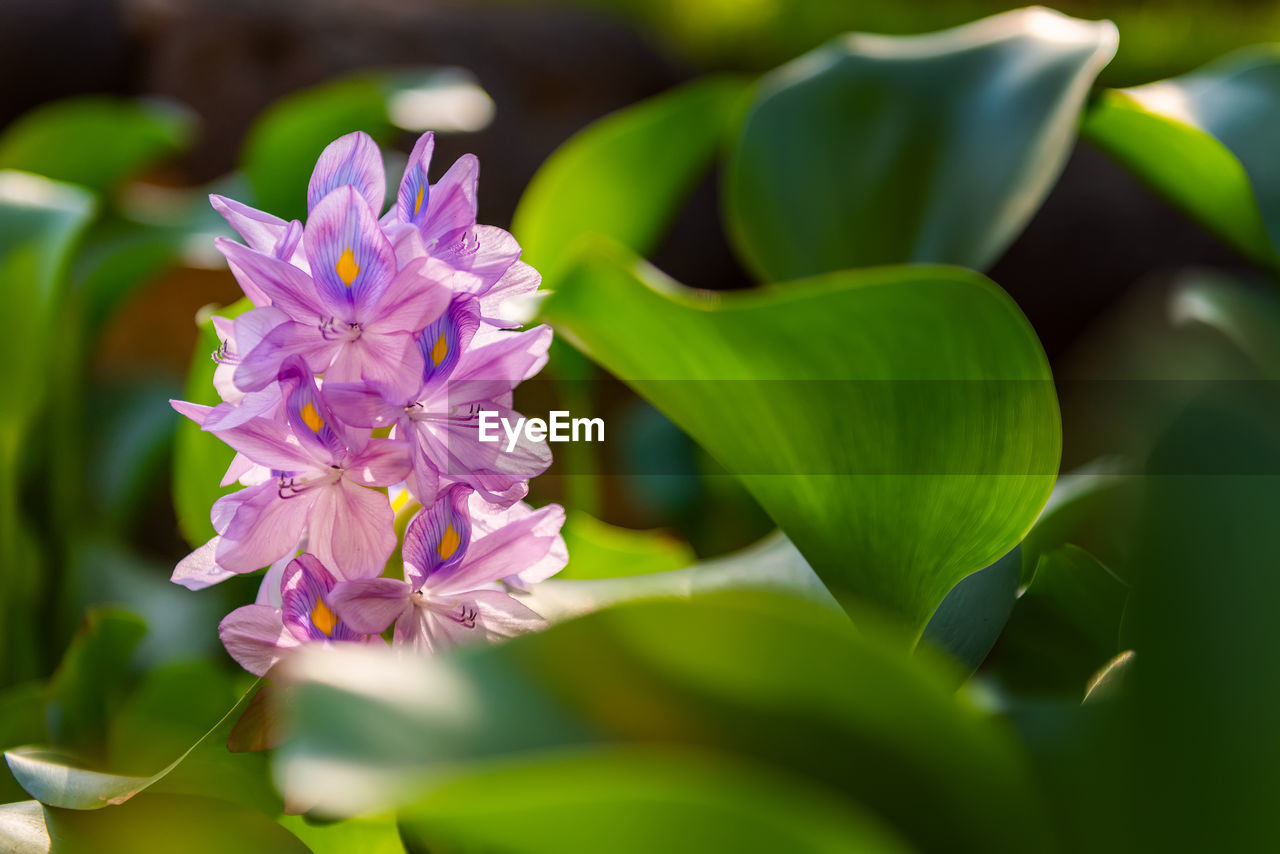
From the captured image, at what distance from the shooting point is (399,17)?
6.67ft

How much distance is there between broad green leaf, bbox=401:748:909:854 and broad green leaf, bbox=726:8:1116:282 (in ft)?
1.26

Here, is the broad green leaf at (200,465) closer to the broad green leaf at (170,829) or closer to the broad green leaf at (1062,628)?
the broad green leaf at (170,829)

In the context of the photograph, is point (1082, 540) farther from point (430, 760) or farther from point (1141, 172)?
point (430, 760)

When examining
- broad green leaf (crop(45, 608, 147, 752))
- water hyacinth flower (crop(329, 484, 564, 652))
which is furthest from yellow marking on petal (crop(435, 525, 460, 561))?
broad green leaf (crop(45, 608, 147, 752))

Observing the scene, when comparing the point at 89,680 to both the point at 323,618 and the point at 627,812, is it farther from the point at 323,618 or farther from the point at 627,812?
the point at 627,812

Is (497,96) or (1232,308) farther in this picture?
(497,96)

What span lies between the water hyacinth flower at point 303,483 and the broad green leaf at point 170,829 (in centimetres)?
7

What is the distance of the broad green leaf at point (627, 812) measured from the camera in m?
0.13

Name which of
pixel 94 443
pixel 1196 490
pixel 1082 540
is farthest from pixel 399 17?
pixel 1196 490

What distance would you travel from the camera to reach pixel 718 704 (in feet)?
0.52

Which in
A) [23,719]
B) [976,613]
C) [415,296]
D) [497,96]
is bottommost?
[497,96]

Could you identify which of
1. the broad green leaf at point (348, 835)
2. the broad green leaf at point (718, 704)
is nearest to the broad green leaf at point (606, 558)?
the broad green leaf at point (348, 835)

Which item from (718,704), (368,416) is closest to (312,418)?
(368,416)

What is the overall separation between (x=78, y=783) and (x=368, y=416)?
5.1 inches
